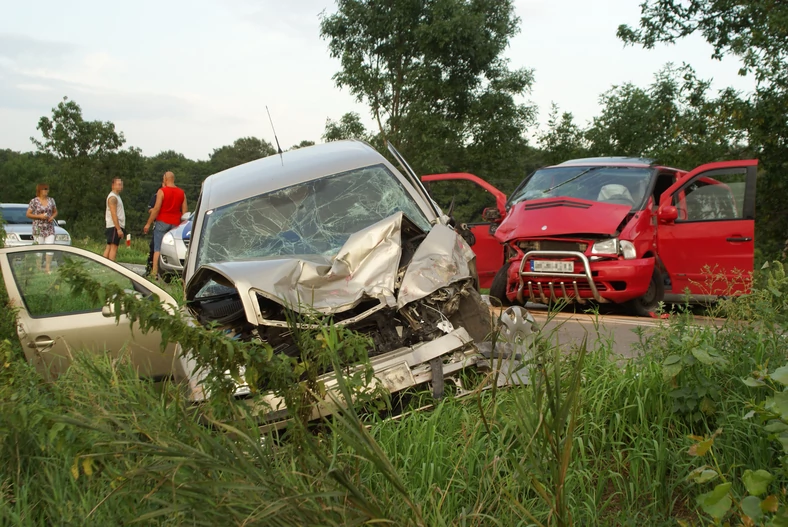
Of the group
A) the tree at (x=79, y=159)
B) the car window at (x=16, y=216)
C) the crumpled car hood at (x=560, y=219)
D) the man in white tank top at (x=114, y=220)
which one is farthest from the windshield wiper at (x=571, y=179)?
the tree at (x=79, y=159)

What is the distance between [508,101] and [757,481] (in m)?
27.0

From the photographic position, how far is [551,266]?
7.71m

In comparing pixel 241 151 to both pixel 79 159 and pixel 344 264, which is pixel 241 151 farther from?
pixel 344 264

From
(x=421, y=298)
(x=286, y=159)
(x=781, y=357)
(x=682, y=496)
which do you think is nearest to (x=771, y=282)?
(x=781, y=357)

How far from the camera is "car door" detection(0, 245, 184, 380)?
4.76 meters

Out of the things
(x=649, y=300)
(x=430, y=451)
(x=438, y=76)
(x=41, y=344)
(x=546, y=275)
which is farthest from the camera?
(x=438, y=76)

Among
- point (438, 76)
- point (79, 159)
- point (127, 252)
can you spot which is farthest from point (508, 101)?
point (79, 159)

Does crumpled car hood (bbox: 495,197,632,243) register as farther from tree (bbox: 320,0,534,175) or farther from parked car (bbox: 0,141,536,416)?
tree (bbox: 320,0,534,175)

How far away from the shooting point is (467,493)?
3.15 metres

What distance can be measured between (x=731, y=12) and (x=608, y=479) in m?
12.8

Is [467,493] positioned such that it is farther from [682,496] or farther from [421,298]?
[421,298]

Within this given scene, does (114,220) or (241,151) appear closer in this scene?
(114,220)

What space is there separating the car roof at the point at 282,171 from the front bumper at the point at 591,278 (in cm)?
242

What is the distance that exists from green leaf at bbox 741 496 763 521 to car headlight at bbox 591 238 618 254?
5245mm
